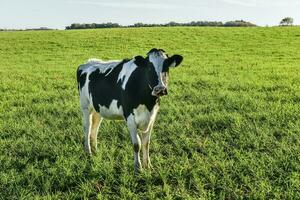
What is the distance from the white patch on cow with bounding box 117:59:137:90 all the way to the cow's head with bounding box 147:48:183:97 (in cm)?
77

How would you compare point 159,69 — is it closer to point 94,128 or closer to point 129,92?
point 129,92

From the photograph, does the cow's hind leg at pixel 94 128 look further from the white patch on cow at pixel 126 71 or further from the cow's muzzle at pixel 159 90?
the cow's muzzle at pixel 159 90

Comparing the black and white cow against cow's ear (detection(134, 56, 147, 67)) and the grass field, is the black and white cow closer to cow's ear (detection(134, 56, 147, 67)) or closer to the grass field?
cow's ear (detection(134, 56, 147, 67))

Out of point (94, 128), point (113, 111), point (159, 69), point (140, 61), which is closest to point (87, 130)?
point (94, 128)

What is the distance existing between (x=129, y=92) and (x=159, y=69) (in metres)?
0.90

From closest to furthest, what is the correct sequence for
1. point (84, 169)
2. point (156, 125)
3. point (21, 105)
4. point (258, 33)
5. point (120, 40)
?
point (84, 169)
point (156, 125)
point (21, 105)
point (120, 40)
point (258, 33)

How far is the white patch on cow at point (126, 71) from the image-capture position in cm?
709

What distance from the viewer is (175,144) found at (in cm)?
834

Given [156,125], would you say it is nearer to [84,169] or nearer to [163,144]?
[163,144]

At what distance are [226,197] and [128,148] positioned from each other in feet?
8.95

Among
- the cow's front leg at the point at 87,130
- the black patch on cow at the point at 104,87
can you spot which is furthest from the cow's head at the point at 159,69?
the cow's front leg at the point at 87,130

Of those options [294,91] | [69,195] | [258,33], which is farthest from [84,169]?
[258,33]

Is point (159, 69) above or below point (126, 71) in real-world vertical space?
above

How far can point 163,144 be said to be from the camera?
851 cm
